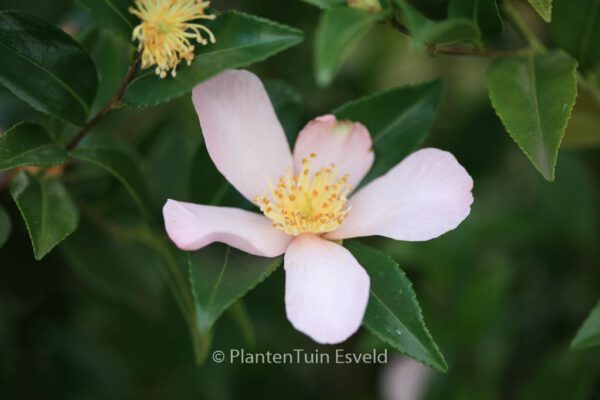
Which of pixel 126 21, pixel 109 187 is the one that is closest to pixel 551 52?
pixel 126 21

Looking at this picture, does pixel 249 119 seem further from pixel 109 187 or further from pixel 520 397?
pixel 520 397

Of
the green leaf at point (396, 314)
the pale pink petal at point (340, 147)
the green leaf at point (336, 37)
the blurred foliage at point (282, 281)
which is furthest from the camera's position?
the blurred foliage at point (282, 281)

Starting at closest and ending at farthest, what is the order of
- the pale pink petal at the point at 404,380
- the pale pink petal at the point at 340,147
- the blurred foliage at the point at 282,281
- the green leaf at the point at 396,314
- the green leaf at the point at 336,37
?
the green leaf at the point at 336,37, the green leaf at the point at 396,314, the pale pink petal at the point at 340,147, the blurred foliage at the point at 282,281, the pale pink petal at the point at 404,380

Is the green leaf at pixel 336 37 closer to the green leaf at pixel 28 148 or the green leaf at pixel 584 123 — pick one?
the green leaf at pixel 28 148

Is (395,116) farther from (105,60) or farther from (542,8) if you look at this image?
(105,60)

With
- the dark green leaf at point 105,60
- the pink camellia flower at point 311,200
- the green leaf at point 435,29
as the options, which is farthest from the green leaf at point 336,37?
the dark green leaf at point 105,60

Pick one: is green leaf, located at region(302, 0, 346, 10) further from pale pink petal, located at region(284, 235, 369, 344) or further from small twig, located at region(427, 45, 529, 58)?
pale pink petal, located at region(284, 235, 369, 344)
